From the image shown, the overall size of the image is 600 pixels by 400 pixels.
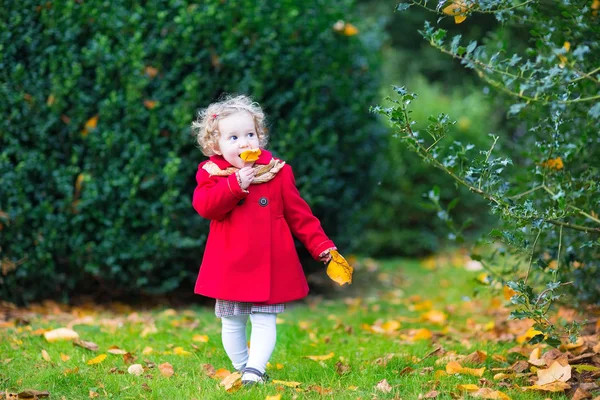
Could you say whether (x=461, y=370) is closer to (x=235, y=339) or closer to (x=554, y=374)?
(x=554, y=374)

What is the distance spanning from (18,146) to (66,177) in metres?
0.35

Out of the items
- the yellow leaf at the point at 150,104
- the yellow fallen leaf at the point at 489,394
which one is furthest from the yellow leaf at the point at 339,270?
the yellow leaf at the point at 150,104

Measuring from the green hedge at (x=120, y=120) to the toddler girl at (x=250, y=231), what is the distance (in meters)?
1.51

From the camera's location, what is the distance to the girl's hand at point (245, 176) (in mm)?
2799

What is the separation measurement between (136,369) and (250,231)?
85cm

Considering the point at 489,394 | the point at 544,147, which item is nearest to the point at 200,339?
the point at 489,394

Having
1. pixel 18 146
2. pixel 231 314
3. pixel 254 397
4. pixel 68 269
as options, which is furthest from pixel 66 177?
pixel 254 397

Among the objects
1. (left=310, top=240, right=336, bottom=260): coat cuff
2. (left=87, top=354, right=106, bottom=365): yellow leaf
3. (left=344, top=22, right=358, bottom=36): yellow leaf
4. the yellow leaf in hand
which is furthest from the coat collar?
(left=344, top=22, right=358, bottom=36): yellow leaf

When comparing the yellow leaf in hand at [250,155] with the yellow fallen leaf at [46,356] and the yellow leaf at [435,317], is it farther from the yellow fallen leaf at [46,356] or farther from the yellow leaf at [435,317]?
the yellow leaf at [435,317]

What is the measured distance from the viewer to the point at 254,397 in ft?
8.76

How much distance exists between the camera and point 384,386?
2799 mm

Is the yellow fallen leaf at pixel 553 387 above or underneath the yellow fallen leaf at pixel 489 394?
underneath

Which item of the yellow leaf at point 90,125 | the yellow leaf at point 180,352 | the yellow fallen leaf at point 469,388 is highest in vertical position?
the yellow leaf at point 90,125

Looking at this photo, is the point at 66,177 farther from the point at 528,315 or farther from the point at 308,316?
the point at 528,315
